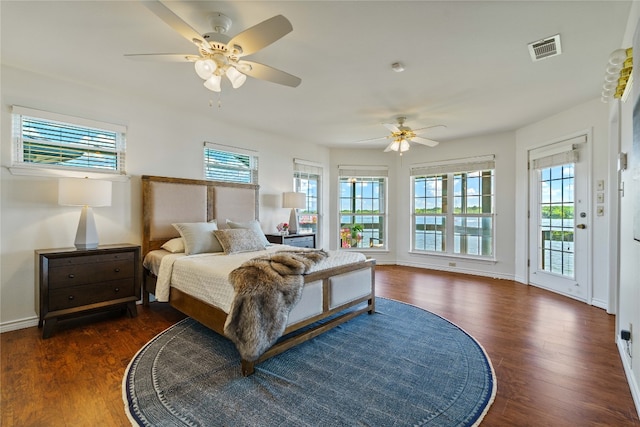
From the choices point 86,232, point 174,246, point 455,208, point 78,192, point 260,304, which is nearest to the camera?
point 260,304

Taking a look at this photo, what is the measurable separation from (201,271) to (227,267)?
0.88 ft

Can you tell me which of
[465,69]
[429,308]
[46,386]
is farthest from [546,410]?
[46,386]

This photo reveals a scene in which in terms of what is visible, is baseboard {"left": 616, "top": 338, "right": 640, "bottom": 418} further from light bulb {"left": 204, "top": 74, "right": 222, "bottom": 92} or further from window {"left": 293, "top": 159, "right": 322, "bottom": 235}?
window {"left": 293, "top": 159, "right": 322, "bottom": 235}

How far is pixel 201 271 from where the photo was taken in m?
2.57

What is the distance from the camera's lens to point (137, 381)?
199 centimetres

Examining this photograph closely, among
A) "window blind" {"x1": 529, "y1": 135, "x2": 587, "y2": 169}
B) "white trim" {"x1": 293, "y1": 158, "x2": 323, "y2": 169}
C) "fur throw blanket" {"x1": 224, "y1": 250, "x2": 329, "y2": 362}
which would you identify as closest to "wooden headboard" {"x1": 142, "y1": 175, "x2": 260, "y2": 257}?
"white trim" {"x1": 293, "y1": 158, "x2": 323, "y2": 169}

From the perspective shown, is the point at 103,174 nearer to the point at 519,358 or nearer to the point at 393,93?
the point at 393,93

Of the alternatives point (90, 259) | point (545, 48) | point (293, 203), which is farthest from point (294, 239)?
point (545, 48)

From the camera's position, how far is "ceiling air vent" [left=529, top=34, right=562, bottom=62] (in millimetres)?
2333

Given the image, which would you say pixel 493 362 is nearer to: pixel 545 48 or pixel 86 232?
pixel 545 48

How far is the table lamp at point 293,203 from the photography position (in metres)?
5.02

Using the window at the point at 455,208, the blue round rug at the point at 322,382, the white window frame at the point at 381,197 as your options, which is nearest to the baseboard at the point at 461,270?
the window at the point at 455,208

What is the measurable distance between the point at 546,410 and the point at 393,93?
3.10 m

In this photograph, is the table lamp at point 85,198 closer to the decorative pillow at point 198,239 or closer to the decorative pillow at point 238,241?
the decorative pillow at point 198,239
